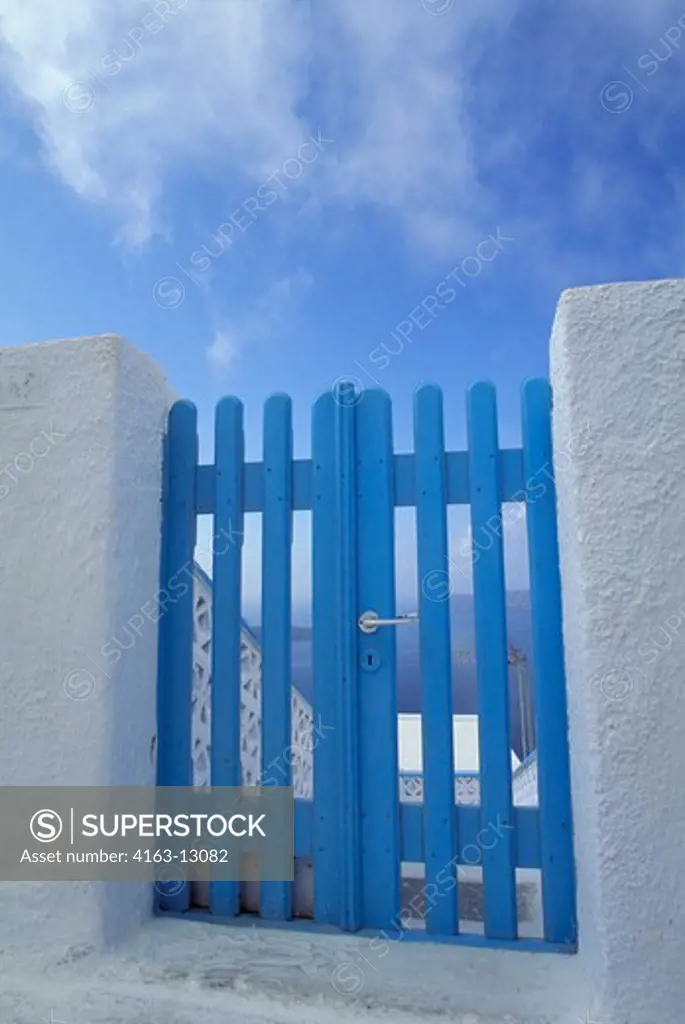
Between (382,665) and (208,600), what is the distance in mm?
841

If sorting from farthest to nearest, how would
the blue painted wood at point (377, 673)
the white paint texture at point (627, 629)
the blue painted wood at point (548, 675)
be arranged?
1. the blue painted wood at point (377, 673)
2. the blue painted wood at point (548, 675)
3. the white paint texture at point (627, 629)

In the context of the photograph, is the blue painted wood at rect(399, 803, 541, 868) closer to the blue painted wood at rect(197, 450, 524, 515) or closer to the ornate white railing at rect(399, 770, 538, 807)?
the ornate white railing at rect(399, 770, 538, 807)

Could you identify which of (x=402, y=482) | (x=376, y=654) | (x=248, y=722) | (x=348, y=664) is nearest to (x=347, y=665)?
(x=348, y=664)

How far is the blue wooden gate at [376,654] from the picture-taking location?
2195 mm

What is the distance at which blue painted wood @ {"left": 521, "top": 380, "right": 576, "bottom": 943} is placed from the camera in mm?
2145

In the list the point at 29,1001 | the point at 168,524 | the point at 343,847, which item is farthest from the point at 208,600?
the point at 29,1001

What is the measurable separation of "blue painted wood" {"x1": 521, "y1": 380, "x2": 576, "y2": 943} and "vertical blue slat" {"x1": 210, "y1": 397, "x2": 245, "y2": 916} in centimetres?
103

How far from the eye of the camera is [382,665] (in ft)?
7.61

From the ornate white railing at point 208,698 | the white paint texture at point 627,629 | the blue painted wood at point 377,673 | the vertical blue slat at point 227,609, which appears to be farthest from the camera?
the ornate white railing at point 208,698

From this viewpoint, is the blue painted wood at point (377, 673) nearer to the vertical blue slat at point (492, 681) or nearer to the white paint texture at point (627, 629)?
the vertical blue slat at point (492, 681)

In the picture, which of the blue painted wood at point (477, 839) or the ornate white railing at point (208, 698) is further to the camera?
the ornate white railing at point (208, 698)

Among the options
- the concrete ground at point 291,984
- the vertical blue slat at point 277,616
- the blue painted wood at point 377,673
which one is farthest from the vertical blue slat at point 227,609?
the blue painted wood at point 377,673

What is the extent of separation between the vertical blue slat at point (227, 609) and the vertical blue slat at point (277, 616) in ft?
0.35

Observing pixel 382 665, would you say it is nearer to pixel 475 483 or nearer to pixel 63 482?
pixel 475 483
